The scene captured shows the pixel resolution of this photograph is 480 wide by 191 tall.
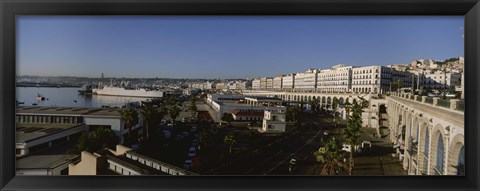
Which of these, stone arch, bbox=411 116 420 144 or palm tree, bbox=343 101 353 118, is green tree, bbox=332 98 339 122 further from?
stone arch, bbox=411 116 420 144

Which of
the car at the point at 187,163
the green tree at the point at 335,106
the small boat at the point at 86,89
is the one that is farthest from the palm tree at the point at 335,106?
the small boat at the point at 86,89

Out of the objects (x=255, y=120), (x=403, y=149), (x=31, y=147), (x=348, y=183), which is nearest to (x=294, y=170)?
(x=348, y=183)

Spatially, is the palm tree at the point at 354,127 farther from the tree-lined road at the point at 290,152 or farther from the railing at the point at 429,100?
the railing at the point at 429,100

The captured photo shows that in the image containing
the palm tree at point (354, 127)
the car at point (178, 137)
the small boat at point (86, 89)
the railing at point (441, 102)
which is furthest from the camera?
the car at point (178, 137)

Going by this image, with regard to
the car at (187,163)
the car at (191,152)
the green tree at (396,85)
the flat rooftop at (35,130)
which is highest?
the green tree at (396,85)

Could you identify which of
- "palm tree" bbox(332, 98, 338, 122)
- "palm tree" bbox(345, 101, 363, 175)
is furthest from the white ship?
"palm tree" bbox(345, 101, 363, 175)
